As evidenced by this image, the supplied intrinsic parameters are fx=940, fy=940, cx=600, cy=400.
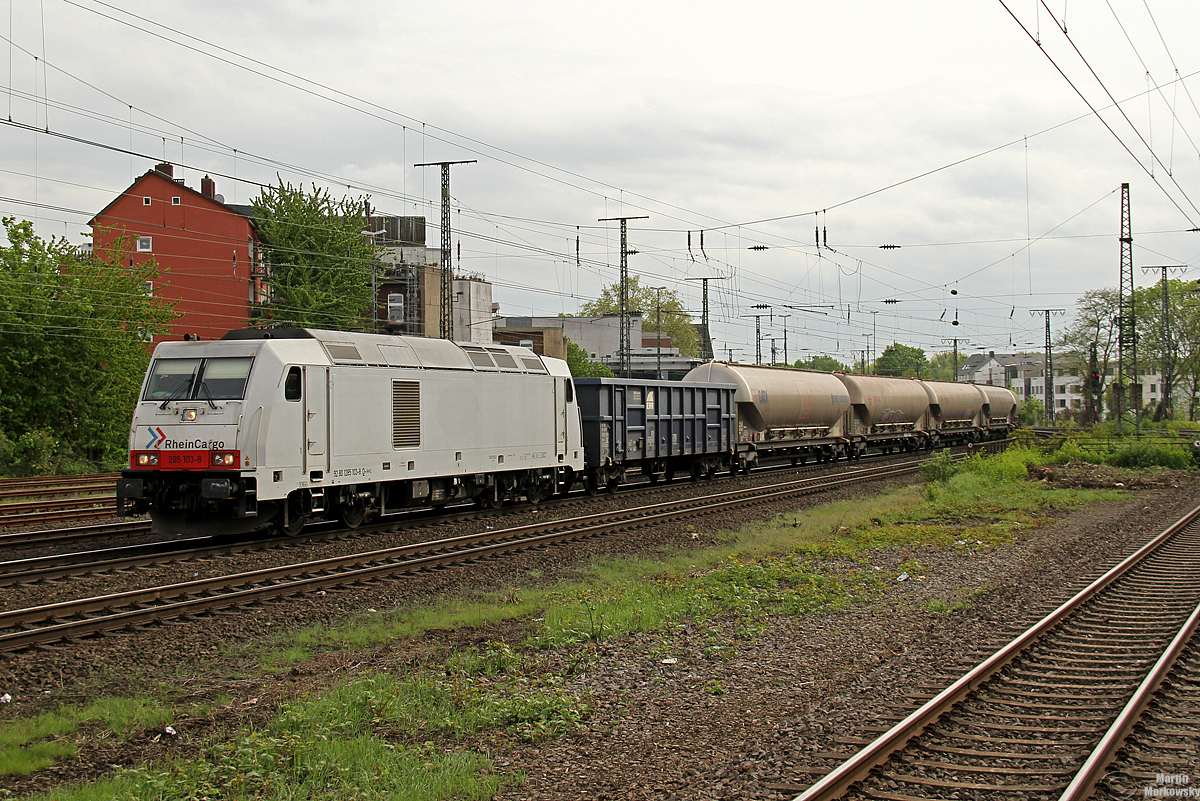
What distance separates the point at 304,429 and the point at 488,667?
8260mm

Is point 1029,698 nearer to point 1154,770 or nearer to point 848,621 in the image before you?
point 1154,770

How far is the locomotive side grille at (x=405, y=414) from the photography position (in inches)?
705

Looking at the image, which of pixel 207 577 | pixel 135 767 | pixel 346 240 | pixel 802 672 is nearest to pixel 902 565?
pixel 802 672

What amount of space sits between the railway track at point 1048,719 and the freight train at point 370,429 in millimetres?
11347

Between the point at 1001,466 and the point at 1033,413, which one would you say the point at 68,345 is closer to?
the point at 1001,466

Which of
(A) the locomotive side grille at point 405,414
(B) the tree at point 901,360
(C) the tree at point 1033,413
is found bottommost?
(C) the tree at point 1033,413

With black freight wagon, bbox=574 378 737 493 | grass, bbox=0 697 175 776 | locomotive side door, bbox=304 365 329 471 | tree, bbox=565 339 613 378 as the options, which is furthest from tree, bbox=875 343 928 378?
grass, bbox=0 697 175 776

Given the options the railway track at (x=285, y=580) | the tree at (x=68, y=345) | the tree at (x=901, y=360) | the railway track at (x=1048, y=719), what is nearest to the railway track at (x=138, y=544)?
the railway track at (x=285, y=580)

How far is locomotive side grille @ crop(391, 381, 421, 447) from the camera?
17.9 metres

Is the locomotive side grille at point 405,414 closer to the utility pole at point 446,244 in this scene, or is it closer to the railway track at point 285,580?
the railway track at point 285,580

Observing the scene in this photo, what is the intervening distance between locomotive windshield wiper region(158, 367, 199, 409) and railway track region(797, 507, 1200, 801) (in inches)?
502

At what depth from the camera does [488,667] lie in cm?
887

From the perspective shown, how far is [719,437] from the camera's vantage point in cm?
3095

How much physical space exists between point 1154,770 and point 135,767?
6.76m
